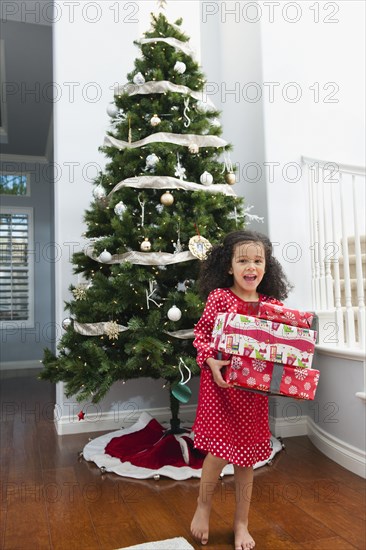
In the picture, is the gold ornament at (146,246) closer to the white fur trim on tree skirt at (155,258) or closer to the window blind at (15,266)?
the white fur trim on tree skirt at (155,258)

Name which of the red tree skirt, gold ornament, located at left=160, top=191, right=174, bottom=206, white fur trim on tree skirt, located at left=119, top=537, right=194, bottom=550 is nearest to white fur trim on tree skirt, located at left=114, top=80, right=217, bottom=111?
gold ornament, located at left=160, top=191, right=174, bottom=206

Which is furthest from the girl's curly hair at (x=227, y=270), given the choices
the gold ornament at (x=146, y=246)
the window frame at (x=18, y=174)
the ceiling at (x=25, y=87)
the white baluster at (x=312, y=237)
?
the window frame at (x=18, y=174)

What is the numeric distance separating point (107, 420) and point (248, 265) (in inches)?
72.7

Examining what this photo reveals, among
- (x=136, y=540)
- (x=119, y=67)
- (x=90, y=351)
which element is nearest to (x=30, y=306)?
(x=119, y=67)

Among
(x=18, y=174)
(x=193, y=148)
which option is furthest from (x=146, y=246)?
(x=18, y=174)

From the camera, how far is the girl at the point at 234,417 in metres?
1.53

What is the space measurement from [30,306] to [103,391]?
4.59 m

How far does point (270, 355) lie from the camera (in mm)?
1402

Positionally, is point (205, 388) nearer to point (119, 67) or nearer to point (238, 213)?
point (238, 213)

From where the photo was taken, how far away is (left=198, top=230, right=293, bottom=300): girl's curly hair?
1.65 metres

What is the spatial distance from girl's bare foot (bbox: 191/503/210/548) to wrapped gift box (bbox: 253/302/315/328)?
68 cm

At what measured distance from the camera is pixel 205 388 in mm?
1594

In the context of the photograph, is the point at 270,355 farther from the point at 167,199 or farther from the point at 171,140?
the point at 171,140

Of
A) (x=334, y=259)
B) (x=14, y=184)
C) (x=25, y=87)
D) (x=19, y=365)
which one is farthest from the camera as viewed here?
(x=14, y=184)
